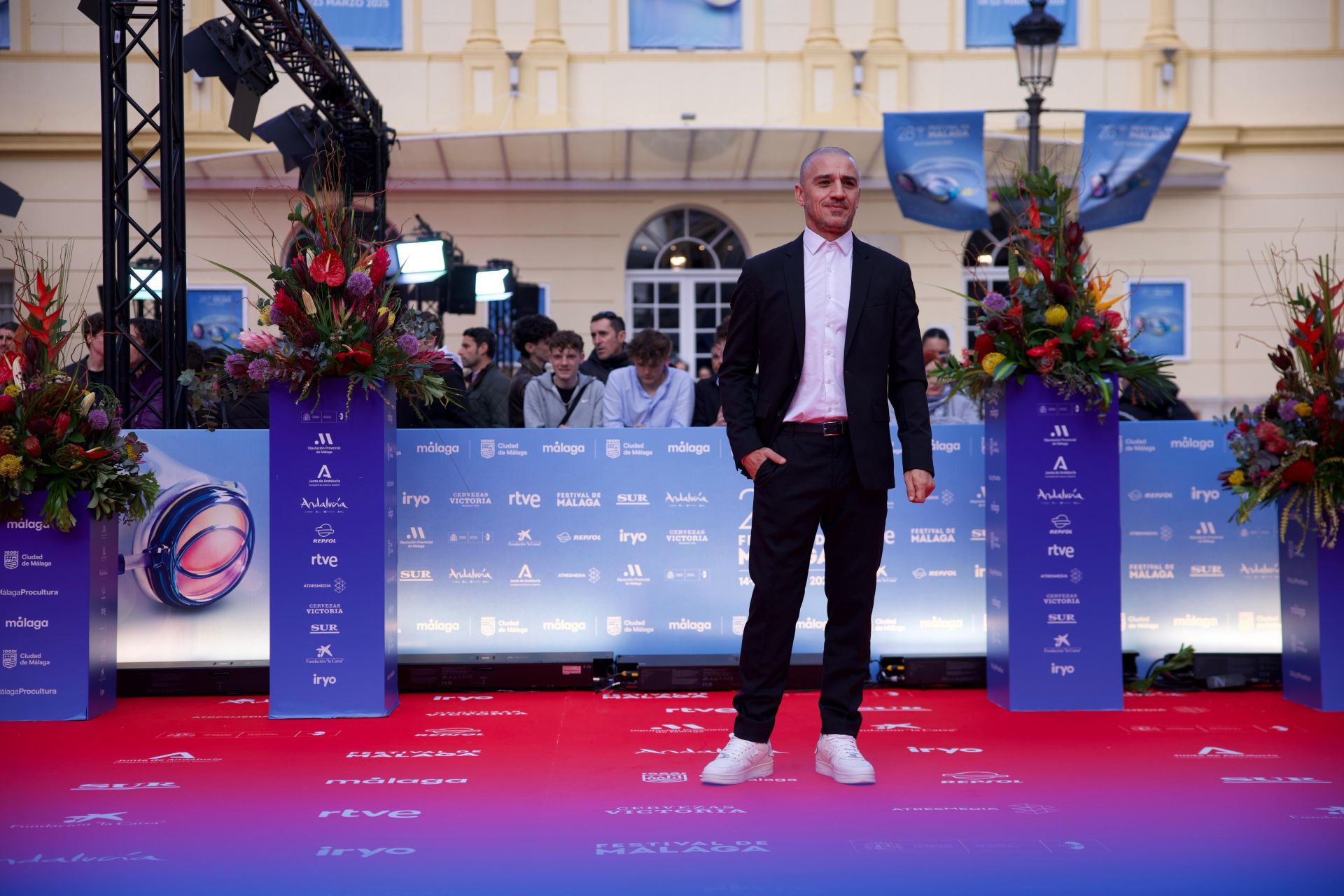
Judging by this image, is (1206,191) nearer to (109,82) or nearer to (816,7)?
(816,7)

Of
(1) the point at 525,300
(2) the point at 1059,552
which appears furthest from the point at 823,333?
(1) the point at 525,300

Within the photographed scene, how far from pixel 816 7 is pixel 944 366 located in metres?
10.1

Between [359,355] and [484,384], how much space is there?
2747 mm

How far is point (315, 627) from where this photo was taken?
4.79 meters

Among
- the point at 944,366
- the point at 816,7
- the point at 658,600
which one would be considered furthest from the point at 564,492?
the point at 816,7

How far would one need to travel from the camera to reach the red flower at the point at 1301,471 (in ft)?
15.7

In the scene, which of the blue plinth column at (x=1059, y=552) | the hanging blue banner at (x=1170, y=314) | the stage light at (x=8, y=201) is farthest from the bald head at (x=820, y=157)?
the hanging blue banner at (x=1170, y=314)

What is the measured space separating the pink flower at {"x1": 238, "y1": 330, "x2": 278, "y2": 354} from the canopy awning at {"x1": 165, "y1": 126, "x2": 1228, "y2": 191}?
8.34 metres

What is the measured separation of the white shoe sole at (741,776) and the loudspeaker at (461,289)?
7843 millimetres

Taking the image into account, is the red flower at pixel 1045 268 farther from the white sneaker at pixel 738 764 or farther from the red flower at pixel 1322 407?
the white sneaker at pixel 738 764

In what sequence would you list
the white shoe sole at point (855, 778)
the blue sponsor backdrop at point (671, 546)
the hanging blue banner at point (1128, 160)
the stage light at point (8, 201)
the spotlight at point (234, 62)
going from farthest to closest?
the hanging blue banner at point (1128, 160) < the stage light at point (8, 201) < the spotlight at point (234, 62) < the blue sponsor backdrop at point (671, 546) < the white shoe sole at point (855, 778)

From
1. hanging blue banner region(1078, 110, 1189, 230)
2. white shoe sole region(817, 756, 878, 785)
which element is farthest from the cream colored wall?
white shoe sole region(817, 756, 878, 785)

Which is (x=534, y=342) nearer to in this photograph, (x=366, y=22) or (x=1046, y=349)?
(x=1046, y=349)

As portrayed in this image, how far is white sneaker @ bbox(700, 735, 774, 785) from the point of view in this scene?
3635 millimetres
